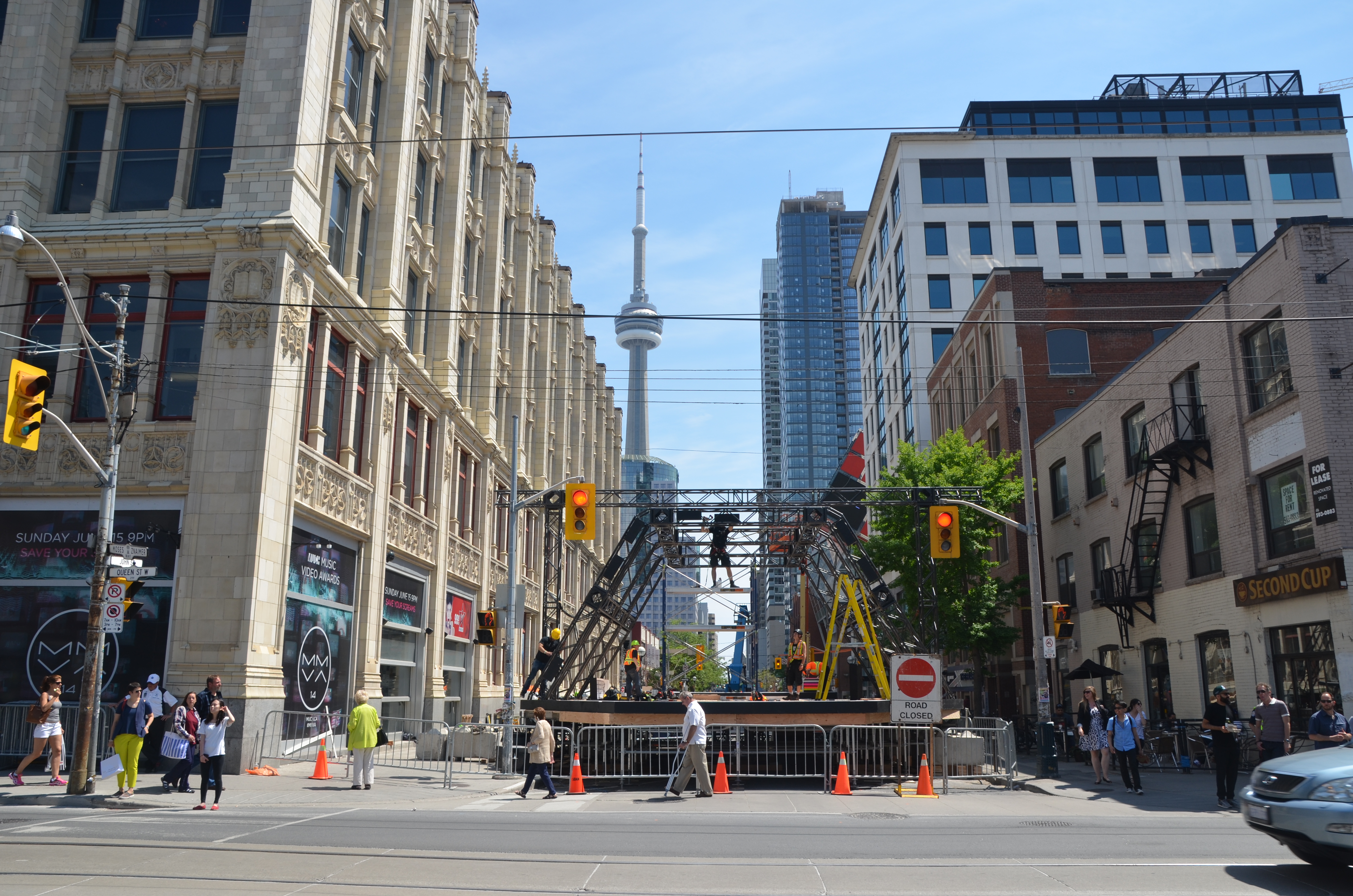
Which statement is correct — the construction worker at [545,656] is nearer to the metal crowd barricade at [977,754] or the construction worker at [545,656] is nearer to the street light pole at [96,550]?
the metal crowd barricade at [977,754]

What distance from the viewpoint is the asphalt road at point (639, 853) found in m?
9.04

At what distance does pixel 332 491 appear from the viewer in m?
24.8

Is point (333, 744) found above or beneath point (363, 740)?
beneath

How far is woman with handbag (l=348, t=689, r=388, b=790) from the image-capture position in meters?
18.0

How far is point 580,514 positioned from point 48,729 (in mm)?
10831

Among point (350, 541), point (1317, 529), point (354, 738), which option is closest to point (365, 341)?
point (350, 541)

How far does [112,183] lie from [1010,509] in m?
31.0

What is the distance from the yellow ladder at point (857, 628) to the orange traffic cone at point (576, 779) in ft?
27.0

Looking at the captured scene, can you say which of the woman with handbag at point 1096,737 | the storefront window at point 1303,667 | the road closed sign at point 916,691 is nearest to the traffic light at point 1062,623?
the woman with handbag at point 1096,737

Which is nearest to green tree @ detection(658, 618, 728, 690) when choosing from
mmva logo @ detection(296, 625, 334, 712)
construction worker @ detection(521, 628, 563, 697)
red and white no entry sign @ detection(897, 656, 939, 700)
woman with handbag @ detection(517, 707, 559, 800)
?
construction worker @ detection(521, 628, 563, 697)

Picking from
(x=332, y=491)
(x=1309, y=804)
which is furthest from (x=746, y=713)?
(x=1309, y=804)

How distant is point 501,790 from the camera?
18859 mm

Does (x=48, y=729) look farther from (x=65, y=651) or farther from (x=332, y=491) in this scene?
(x=332, y=491)

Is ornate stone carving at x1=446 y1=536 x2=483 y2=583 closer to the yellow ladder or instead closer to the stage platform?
the yellow ladder
